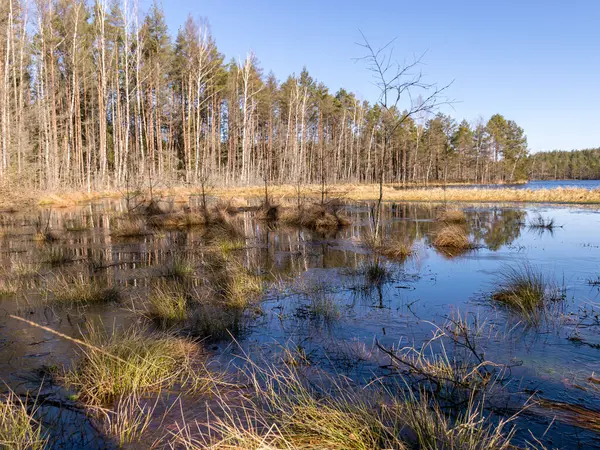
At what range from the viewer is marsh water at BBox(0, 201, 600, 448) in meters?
3.46

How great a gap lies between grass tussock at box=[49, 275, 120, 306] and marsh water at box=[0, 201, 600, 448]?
19 centimetres

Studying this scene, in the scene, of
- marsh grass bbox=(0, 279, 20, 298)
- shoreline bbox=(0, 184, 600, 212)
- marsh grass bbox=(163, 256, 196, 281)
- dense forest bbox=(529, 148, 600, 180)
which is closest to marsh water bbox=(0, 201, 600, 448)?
marsh grass bbox=(0, 279, 20, 298)

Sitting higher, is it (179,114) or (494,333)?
(179,114)

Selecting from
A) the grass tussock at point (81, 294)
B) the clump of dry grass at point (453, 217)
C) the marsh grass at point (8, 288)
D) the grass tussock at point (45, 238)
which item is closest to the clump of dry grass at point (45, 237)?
the grass tussock at point (45, 238)

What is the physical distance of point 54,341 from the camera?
4.56 m

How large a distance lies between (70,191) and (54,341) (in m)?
26.7

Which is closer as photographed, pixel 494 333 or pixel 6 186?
pixel 494 333

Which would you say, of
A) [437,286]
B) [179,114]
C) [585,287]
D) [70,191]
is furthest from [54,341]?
[179,114]

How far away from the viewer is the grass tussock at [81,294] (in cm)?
592

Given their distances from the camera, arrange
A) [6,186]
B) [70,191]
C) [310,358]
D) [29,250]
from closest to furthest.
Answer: [310,358], [29,250], [6,186], [70,191]

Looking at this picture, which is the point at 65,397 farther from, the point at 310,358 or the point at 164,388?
the point at 310,358

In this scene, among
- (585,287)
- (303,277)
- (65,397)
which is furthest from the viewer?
(303,277)

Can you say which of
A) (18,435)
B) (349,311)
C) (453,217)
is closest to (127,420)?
(18,435)

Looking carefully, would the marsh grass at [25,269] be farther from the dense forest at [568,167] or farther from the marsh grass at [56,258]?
the dense forest at [568,167]
